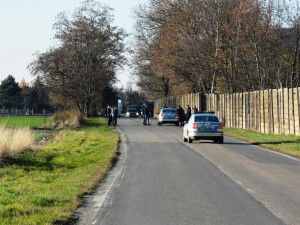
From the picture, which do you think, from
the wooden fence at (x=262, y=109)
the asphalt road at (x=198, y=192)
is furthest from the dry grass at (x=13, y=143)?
the wooden fence at (x=262, y=109)

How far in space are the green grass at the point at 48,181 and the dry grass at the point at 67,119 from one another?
1931 cm

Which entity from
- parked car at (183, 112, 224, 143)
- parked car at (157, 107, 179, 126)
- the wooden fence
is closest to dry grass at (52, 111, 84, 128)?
parked car at (157, 107, 179, 126)

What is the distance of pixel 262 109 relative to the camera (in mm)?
29359

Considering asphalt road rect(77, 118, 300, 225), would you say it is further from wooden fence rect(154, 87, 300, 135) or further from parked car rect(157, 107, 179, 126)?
parked car rect(157, 107, 179, 126)

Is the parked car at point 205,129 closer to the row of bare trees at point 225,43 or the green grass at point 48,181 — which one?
the green grass at point 48,181

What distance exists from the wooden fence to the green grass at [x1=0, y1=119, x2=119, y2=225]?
31.5 ft

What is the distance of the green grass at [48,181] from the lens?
24.7ft

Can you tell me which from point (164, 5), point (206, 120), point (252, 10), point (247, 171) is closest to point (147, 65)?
point (164, 5)

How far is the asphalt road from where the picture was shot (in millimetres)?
7288

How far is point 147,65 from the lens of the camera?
71.6m

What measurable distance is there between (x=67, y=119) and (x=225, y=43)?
1549cm

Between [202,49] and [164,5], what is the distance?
32.2 ft

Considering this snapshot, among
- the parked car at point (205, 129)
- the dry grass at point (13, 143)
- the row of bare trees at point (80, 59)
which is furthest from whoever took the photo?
the row of bare trees at point (80, 59)

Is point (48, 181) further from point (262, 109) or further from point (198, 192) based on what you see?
point (262, 109)
